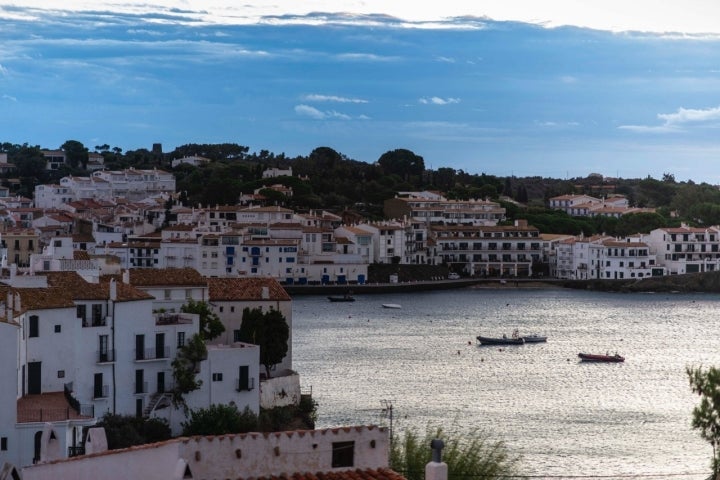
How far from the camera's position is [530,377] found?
4181 cm

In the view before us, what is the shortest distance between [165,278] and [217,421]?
6.47 m

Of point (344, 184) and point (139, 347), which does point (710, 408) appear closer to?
point (139, 347)

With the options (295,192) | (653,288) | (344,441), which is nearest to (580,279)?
(653,288)

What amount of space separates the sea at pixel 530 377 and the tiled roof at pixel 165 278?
3.74m

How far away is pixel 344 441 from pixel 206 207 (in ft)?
298

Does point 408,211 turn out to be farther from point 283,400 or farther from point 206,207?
point 283,400

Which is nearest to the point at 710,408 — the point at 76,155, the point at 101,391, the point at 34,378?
the point at 101,391

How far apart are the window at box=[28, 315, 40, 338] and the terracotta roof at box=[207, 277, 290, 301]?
8098 mm

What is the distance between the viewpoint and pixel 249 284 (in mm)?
31031

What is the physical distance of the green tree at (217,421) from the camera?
23172 millimetres

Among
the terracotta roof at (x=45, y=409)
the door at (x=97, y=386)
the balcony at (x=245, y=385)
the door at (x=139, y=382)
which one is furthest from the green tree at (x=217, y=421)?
the terracotta roof at (x=45, y=409)

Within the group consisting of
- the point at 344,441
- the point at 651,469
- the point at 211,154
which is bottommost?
the point at 651,469

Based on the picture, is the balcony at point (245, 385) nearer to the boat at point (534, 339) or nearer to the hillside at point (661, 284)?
the boat at point (534, 339)

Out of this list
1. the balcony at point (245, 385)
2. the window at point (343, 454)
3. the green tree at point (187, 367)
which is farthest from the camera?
the balcony at point (245, 385)
